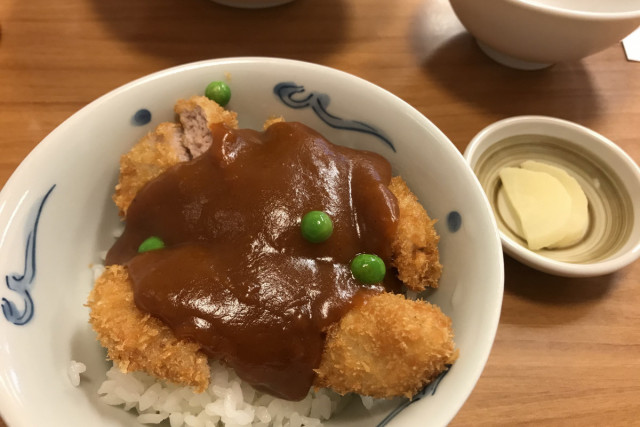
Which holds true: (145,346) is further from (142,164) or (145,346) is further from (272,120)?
(272,120)

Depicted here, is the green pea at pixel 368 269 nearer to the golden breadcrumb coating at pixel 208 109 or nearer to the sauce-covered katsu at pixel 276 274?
the sauce-covered katsu at pixel 276 274

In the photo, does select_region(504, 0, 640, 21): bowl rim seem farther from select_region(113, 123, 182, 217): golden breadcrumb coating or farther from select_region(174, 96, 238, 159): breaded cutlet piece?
select_region(113, 123, 182, 217): golden breadcrumb coating

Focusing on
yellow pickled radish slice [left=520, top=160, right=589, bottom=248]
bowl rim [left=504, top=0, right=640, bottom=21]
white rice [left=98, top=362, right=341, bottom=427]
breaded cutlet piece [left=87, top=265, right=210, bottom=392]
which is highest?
bowl rim [left=504, top=0, right=640, bottom=21]

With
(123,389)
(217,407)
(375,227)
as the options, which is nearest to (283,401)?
(217,407)

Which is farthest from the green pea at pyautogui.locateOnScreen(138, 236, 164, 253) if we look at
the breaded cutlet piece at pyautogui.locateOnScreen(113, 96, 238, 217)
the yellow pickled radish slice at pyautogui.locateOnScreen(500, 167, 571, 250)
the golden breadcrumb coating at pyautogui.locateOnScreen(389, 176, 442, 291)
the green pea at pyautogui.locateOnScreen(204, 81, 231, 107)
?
the yellow pickled radish slice at pyautogui.locateOnScreen(500, 167, 571, 250)

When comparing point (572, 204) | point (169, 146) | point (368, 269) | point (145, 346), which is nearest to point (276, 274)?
point (368, 269)

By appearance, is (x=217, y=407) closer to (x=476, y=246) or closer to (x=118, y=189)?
(x=118, y=189)

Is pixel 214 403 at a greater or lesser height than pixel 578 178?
lesser
